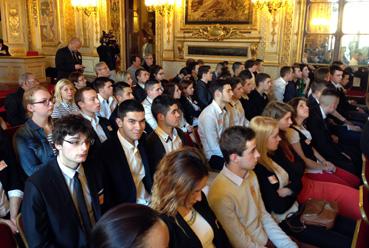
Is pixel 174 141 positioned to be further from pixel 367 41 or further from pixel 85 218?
pixel 367 41

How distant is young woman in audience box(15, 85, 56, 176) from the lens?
2.61m

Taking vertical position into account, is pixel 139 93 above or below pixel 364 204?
above

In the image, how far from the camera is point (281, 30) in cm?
930

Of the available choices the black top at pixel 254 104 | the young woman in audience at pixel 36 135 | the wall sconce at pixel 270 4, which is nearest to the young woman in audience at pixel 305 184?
A: the young woman in audience at pixel 36 135

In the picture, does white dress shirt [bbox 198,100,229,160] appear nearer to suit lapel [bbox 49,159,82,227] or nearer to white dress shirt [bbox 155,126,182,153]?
white dress shirt [bbox 155,126,182,153]

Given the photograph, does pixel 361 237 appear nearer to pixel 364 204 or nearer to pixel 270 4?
pixel 364 204

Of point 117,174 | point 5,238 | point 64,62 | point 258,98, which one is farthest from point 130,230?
point 64,62

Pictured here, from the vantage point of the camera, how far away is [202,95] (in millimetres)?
6066

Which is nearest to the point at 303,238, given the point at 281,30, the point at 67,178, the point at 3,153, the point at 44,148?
the point at 67,178

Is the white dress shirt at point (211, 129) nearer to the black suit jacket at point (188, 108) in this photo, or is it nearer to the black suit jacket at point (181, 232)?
the black suit jacket at point (188, 108)

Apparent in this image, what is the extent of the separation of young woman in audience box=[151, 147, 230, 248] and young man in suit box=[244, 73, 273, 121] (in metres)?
3.68

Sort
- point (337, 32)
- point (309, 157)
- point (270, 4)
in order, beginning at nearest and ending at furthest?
1. point (309, 157)
2. point (270, 4)
3. point (337, 32)

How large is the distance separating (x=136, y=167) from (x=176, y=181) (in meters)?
1.02

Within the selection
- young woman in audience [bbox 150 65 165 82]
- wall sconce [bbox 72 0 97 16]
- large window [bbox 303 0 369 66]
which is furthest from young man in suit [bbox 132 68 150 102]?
wall sconce [bbox 72 0 97 16]
